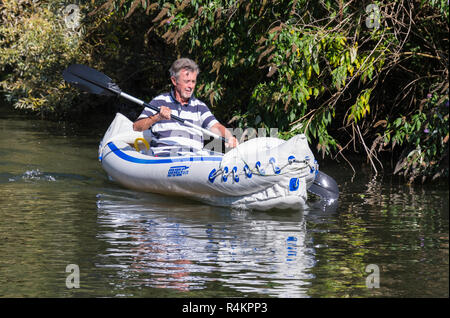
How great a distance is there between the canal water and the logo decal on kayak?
0.97 ft

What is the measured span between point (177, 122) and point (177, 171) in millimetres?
659

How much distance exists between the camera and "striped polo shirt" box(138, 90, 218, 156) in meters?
8.77

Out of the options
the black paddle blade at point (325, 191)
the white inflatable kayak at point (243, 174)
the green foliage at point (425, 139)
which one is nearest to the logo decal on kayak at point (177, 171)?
the white inflatable kayak at point (243, 174)

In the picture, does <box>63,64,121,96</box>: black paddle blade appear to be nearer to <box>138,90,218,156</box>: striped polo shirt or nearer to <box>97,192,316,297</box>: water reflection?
<box>138,90,218,156</box>: striped polo shirt

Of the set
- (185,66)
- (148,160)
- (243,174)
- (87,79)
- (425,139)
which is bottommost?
(243,174)

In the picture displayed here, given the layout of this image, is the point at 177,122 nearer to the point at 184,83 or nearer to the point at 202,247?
the point at 184,83

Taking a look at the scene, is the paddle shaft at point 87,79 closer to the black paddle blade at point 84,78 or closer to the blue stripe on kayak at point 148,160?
the black paddle blade at point 84,78

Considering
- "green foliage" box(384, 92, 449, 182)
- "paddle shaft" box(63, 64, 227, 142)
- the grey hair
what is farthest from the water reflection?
"paddle shaft" box(63, 64, 227, 142)

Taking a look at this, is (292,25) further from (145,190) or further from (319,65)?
(145,190)

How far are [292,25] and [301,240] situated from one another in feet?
10.5

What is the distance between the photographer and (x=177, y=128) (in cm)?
879

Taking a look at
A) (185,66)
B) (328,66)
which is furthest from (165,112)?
(328,66)

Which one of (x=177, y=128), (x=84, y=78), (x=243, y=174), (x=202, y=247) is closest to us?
(x=202, y=247)
